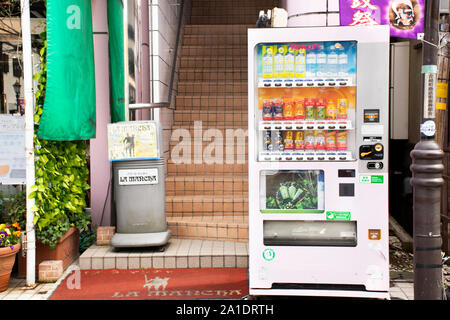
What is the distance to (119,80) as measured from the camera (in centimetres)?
635

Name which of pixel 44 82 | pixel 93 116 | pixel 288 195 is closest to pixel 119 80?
pixel 93 116

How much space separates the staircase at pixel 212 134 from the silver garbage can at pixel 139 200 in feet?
2.21

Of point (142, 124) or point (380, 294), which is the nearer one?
point (380, 294)

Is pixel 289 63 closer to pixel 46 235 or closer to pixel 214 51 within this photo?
pixel 46 235

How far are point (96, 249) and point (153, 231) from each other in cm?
82

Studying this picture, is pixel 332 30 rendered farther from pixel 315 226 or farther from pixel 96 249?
pixel 96 249

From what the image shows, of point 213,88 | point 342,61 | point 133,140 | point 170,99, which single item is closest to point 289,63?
point 342,61

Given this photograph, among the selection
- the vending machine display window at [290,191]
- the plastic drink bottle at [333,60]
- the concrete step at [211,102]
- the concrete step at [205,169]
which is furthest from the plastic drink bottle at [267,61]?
the concrete step at [211,102]

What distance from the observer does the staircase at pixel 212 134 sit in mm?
6684

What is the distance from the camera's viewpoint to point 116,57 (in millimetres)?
6363

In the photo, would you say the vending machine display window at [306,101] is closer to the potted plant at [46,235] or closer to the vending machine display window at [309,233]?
the vending machine display window at [309,233]

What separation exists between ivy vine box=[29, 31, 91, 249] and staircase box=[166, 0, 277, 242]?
55.4 inches

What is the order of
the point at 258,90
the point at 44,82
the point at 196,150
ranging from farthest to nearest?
1. the point at 196,150
2. the point at 44,82
3. the point at 258,90

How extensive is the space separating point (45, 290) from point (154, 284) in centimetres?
123
